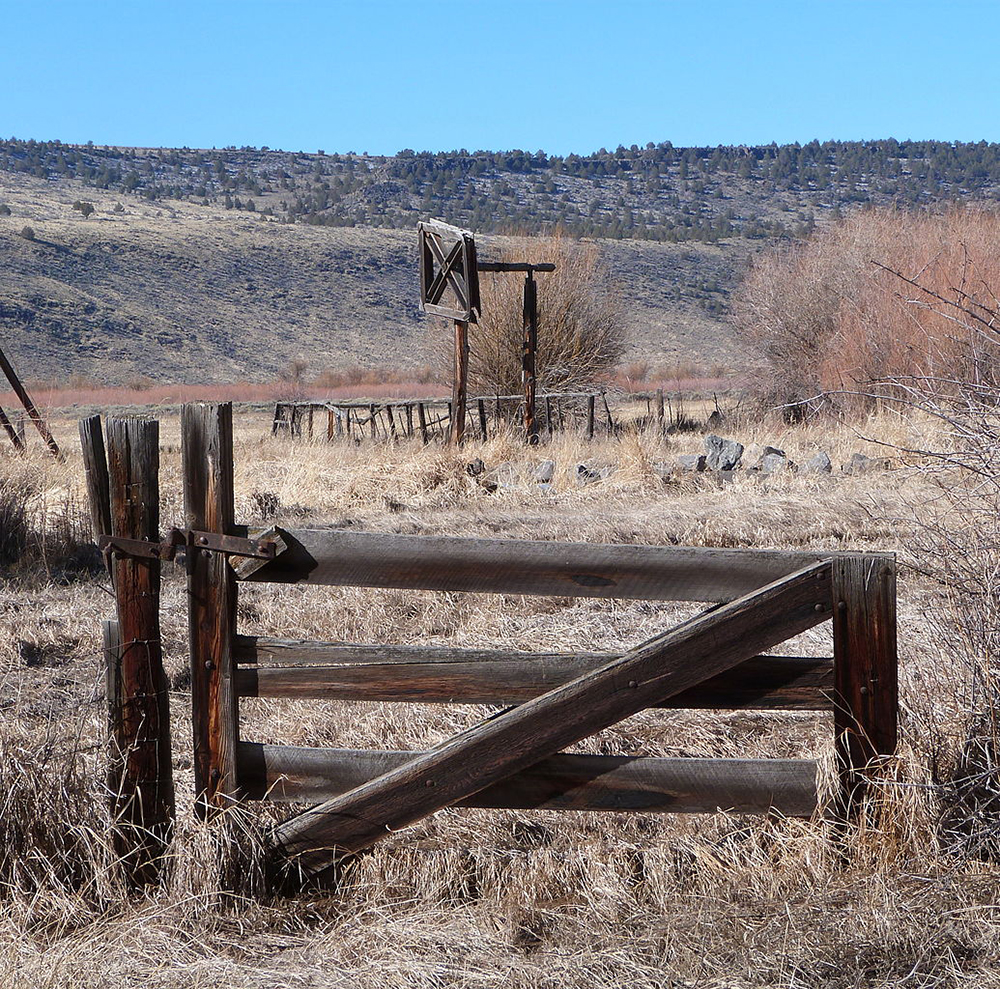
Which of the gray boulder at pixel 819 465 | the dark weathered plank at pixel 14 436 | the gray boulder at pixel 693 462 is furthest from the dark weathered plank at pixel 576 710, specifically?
the dark weathered plank at pixel 14 436

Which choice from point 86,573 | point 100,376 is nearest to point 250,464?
point 86,573

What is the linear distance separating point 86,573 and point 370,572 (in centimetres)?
585

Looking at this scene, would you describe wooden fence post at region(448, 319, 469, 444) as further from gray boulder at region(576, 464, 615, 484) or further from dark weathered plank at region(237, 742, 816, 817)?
dark weathered plank at region(237, 742, 816, 817)

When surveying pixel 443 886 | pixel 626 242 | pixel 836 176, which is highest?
pixel 836 176

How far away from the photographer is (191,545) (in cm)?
326

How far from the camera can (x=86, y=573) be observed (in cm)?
841

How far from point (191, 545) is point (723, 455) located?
10.5 meters

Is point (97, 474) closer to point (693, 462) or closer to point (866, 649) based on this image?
point (866, 649)

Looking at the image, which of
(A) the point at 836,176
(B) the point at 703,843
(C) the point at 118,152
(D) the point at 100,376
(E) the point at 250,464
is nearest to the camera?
(B) the point at 703,843

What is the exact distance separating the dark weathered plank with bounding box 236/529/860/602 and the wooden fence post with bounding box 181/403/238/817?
0.17 m

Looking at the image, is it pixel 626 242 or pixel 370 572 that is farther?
pixel 626 242

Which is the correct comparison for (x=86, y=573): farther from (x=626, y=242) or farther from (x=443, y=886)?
(x=626, y=242)

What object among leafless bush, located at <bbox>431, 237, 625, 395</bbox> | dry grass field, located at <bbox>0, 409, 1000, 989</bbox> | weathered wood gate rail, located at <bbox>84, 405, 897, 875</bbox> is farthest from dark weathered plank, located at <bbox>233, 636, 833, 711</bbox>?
leafless bush, located at <bbox>431, 237, 625, 395</bbox>

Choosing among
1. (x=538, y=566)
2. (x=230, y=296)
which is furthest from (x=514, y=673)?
(x=230, y=296)
